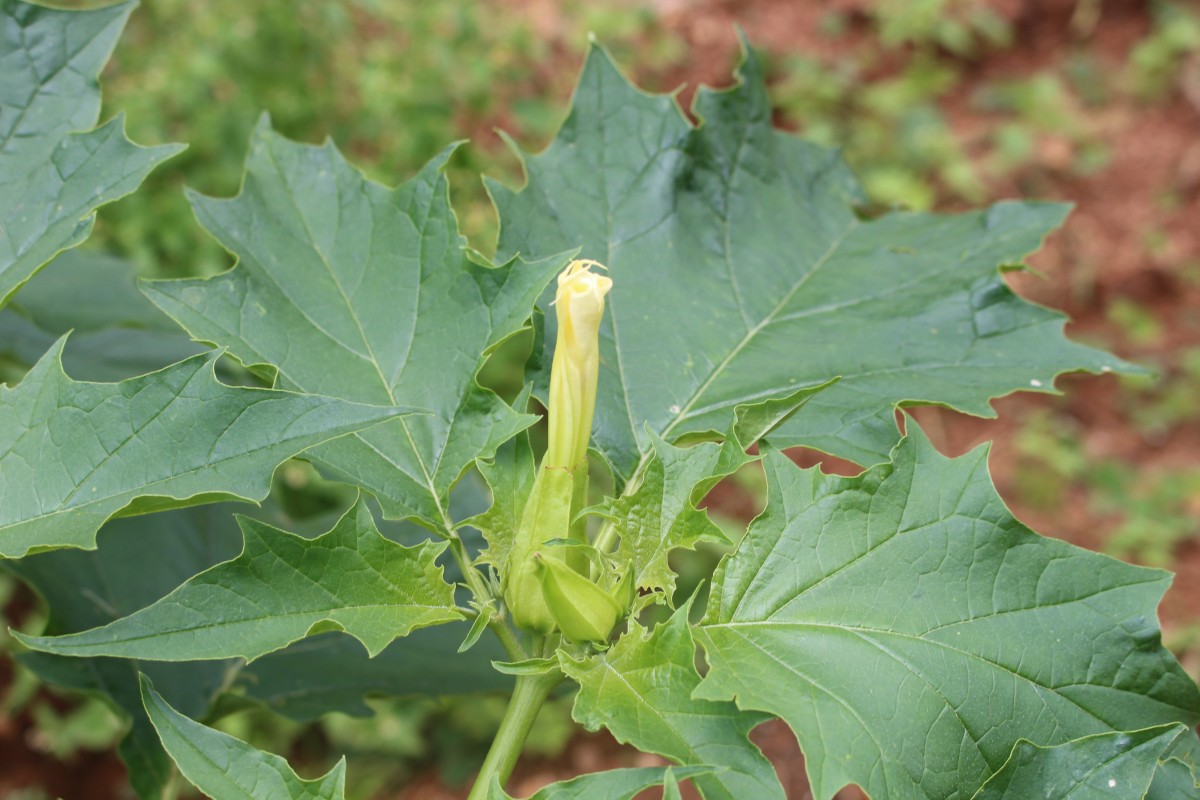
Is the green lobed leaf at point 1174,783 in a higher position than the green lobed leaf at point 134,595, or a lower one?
higher

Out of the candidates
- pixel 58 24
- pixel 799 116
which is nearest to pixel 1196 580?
pixel 799 116

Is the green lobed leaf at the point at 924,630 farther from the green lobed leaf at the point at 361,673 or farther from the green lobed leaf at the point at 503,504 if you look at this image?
the green lobed leaf at the point at 361,673

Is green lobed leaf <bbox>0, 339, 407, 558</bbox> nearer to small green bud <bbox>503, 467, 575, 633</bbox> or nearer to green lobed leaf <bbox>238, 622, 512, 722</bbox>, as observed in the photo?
small green bud <bbox>503, 467, 575, 633</bbox>

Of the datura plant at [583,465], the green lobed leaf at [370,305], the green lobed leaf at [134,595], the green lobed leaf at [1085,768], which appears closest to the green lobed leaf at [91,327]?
the datura plant at [583,465]

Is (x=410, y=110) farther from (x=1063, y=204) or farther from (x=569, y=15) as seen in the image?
(x=1063, y=204)

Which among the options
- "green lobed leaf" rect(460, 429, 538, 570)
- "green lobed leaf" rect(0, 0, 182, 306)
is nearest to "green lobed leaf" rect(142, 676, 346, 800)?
"green lobed leaf" rect(460, 429, 538, 570)

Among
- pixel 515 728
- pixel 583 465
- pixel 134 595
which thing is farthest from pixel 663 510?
pixel 134 595
